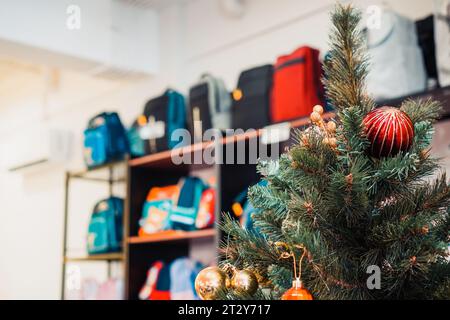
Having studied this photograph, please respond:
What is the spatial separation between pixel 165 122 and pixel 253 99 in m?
0.58

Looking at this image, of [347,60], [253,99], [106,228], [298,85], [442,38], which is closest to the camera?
[347,60]

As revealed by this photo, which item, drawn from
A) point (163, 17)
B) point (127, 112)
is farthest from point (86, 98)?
point (163, 17)

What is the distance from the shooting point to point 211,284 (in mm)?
873

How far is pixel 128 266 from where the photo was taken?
121 inches

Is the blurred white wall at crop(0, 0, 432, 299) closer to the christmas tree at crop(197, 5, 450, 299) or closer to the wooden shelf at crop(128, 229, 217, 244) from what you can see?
the wooden shelf at crop(128, 229, 217, 244)

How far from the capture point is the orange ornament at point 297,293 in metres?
0.77

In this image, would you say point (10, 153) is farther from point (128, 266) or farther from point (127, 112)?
point (128, 266)

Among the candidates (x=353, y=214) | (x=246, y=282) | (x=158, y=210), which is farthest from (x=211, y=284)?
(x=158, y=210)

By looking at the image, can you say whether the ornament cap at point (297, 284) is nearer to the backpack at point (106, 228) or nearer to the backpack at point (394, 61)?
the backpack at point (394, 61)

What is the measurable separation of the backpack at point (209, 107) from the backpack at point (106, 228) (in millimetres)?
656

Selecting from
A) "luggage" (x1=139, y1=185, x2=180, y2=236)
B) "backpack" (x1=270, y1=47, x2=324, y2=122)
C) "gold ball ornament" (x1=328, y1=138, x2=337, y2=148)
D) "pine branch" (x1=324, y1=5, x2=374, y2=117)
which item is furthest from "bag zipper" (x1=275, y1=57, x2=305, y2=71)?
"gold ball ornament" (x1=328, y1=138, x2=337, y2=148)

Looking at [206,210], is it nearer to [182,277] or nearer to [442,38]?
[182,277]

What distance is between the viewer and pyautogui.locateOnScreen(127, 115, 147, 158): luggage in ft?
10.4
